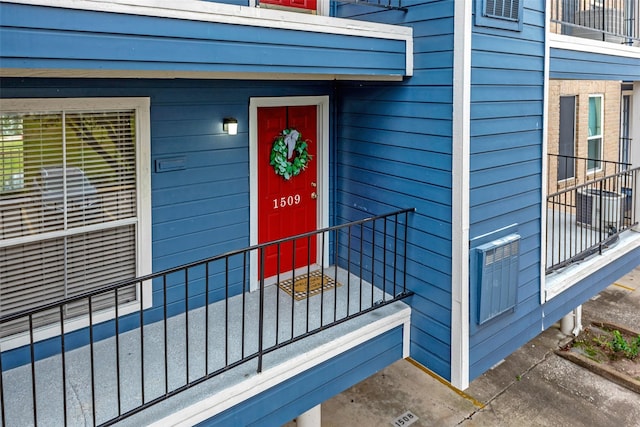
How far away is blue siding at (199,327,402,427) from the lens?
380 centimetres

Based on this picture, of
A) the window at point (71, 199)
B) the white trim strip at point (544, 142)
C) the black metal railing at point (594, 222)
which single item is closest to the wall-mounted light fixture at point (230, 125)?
the window at point (71, 199)

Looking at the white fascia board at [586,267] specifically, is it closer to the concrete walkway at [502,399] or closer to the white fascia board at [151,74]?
the concrete walkway at [502,399]

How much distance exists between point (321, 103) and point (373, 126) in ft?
2.51

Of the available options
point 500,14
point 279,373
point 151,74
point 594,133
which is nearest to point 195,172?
point 151,74

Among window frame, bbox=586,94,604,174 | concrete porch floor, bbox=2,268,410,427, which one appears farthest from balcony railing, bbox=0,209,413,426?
window frame, bbox=586,94,604,174

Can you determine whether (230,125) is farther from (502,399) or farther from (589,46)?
(502,399)

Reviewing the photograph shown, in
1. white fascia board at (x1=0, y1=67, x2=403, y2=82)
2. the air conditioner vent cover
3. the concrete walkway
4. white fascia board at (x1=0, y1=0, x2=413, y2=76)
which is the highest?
white fascia board at (x1=0, y1=0, x2=413, y2=76)

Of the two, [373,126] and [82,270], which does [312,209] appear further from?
[82,270]

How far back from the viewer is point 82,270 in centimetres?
424

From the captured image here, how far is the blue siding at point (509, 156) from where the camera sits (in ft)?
14.6

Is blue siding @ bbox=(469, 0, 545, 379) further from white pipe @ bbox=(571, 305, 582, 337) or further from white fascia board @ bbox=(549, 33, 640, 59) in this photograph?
white pipe @ bbox=(571, 305, 582, 337)

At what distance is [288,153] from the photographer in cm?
549

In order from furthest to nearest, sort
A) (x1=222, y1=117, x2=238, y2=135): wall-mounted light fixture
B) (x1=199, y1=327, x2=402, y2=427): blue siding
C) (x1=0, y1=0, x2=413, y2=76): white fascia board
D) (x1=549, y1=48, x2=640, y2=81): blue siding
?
(x1=549, y1=48, x2=640, y2=81): blue siding < (x1=222, y1=117, x2=238, y2=135): wall-mounted light fixture < (x1=199, y1=327, x2=402, y2=427): blue siding < (x1=0, y1=0, x2=413, y2=76): white fascia board

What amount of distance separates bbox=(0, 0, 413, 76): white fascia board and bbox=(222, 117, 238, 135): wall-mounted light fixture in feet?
4.19
